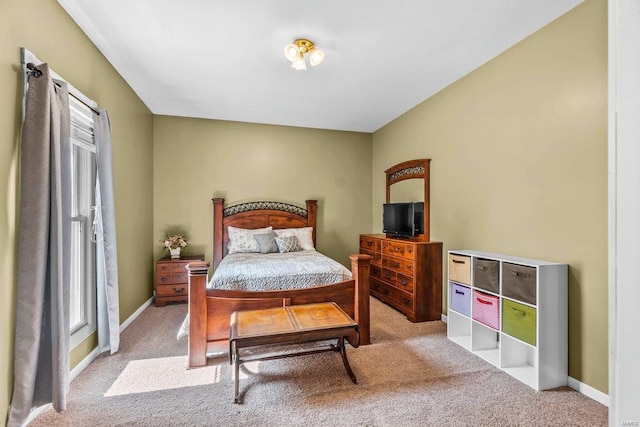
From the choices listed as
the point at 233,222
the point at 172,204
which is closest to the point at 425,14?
the point at 233,222

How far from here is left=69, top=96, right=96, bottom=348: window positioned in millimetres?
2488

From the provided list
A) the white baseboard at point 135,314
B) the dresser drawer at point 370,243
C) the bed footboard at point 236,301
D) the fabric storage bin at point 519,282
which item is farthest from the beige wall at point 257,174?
the fabric storage bin at point 519,282

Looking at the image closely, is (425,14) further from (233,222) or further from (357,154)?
(233,222)

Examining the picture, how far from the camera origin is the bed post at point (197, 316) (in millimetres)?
2441

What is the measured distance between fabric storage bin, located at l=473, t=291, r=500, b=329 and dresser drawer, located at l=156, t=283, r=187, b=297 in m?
3.46

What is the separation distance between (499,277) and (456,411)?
1110 millimetres

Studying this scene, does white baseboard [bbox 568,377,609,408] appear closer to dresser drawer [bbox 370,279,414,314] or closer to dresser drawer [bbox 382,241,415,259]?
dresser drawer [bbox 370,279,414,314]

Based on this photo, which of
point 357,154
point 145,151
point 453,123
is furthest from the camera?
point 357,154

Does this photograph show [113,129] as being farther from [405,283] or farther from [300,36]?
[405,283]

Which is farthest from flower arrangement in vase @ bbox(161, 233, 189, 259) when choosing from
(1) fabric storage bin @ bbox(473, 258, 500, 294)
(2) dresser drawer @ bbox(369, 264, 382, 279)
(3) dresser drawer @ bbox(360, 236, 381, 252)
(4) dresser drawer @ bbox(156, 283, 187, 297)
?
(1) fabric storage bin @ bbox(473, 258, 500, 294)

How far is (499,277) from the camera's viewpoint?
248 centimetres

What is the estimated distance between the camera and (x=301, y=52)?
2637 mm

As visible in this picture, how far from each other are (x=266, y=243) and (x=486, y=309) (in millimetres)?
2694

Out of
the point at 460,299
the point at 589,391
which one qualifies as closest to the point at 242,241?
the point at 460,299
